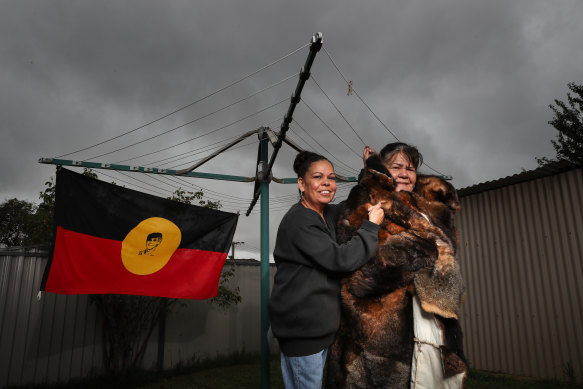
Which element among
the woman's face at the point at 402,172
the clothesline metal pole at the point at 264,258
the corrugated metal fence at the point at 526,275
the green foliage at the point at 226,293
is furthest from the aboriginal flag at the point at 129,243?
the corrugated metal fence at the point at 526,275

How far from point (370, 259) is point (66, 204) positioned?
3.34 metres

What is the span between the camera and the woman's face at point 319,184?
2.04 m

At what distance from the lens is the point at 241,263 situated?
913 cm

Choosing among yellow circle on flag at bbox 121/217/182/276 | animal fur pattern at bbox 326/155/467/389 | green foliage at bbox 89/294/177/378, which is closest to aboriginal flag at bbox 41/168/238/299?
yellow circle on flag at bbox 121/217/182/276

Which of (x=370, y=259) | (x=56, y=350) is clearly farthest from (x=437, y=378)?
(x=56, y=350)

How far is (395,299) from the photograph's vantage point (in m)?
1.68

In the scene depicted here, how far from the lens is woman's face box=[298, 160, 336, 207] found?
204cm

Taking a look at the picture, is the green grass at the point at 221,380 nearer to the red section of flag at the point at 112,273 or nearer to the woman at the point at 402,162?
the red section of flag at the point at 112,273

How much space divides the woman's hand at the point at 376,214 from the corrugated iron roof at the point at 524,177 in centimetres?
475

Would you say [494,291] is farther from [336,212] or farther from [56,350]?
[56,350]

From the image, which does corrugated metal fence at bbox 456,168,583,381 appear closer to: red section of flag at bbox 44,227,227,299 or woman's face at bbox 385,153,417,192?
woman's face at bbox 385,153,417,192

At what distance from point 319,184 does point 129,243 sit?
2727 mm

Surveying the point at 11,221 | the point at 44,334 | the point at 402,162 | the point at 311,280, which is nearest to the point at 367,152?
the point at 402,162

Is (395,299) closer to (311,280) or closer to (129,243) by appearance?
(311,280)
